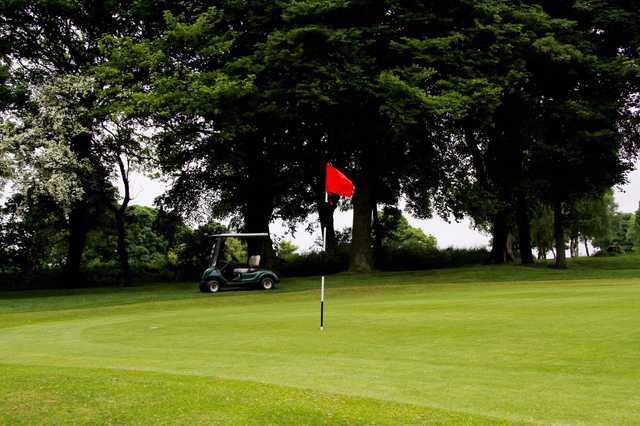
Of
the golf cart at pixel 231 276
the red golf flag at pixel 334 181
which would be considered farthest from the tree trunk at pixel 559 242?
the red golf flag at pixel 334 181

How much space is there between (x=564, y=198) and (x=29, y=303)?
29165mm

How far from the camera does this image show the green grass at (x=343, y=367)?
22.7 feet

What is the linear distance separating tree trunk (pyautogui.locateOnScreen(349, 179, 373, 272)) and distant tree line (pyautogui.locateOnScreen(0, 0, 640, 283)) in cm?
8

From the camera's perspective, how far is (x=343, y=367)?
372 inches

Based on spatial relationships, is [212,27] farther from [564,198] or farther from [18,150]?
[564,198]

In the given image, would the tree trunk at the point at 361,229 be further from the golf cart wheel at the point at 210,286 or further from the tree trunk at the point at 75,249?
the tree trunk at the point at 75,249

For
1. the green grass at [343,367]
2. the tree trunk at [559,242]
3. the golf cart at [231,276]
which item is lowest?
the green grass at [343,367]

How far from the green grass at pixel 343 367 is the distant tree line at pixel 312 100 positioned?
16.3 metres

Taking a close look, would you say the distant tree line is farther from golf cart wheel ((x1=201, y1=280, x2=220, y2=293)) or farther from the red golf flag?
the red golf flag

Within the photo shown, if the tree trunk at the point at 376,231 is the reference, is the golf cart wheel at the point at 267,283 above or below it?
below

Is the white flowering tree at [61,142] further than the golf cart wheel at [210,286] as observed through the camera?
Yes

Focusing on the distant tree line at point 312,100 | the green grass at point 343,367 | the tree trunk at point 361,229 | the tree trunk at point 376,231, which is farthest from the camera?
the tree trunk at point 376,231

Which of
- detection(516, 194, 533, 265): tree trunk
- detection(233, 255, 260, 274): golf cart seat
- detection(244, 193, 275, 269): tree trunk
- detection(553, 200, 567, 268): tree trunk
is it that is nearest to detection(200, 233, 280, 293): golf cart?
detection(233, 255, 260, 274): golf cart seat

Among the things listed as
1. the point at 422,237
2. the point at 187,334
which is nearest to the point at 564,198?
the point at 187,334
